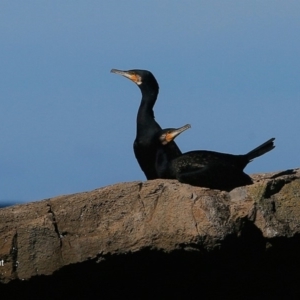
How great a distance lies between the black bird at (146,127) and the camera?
10.1 meters

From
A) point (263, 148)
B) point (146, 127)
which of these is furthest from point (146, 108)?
point (263, 148)

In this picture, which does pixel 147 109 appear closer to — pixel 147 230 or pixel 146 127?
pixel 146 127

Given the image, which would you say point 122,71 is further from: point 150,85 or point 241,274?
point 241,274

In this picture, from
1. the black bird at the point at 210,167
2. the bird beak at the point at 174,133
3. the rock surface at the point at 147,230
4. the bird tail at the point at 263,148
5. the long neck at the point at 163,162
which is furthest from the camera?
the bird beak at the point at 174,133

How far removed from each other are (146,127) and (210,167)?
7.65 feet

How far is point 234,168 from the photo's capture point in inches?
334

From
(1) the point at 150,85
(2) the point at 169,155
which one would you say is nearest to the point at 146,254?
(2) the point at 169,155

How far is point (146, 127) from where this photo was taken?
34.9ft

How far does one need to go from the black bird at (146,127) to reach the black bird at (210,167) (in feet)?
1.98

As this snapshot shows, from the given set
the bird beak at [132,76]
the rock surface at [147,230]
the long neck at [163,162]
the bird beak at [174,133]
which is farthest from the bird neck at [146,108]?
the rock surface at [147,230]

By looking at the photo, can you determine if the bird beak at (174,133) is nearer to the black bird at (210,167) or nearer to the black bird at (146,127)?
the black bird at (146,127)

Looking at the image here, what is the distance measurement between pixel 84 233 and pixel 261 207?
1215mm

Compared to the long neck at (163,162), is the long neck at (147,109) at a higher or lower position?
higher

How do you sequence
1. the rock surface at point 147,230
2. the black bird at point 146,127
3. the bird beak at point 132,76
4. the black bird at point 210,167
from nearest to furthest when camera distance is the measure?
1. the rock surface at point 147,230
2. the black bird at point 210,167
3. the black bird at point 146,127
4. the bird beak at point 132,76
